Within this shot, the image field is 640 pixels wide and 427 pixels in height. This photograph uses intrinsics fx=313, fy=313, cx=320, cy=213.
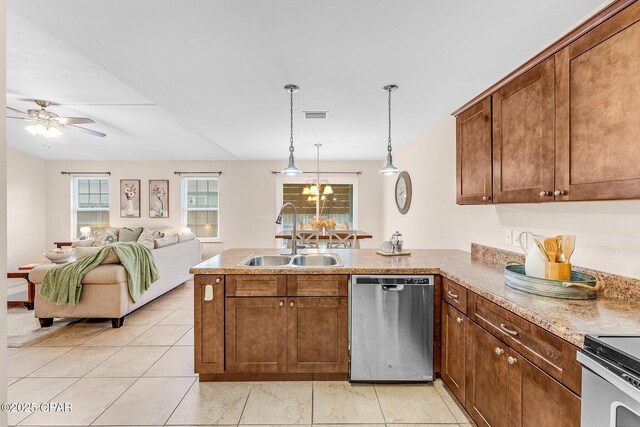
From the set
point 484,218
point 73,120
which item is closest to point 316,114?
point 484,218

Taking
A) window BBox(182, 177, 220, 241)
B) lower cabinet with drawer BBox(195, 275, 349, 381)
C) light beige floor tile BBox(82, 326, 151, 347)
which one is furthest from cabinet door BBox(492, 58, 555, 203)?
window BBox(182, 177, 220, 241)

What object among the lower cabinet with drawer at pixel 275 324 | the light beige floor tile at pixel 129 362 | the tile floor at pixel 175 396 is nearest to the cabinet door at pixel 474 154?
the lower cabinet with drawer at pixel 275 324

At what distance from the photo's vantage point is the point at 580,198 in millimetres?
1430

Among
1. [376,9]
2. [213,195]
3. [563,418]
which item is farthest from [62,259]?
[563,418]

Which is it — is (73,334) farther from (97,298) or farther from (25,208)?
(25,208)

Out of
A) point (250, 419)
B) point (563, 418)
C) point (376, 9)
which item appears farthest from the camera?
point (250, 419)

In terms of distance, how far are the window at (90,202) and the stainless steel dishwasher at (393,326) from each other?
22.1 feet

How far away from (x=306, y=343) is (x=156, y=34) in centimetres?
228

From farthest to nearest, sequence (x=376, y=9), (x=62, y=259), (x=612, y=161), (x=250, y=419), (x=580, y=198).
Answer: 1. (x=62, y=259)
2. (x=250, y=419)
3. (x=376, y=9)
4. (x=580, y=198)
5. (x=612, y=161)

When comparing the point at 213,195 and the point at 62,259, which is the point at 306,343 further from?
the point at 213,195

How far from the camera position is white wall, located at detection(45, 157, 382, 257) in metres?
6.75

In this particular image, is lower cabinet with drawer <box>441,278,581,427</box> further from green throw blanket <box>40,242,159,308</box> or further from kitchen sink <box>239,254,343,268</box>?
green throw blanket <box>40,242,159,308</box>

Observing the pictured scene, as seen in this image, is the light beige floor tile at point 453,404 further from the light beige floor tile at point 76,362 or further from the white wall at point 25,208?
the white wall at point 25,208

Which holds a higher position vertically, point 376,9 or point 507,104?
point 376,9
